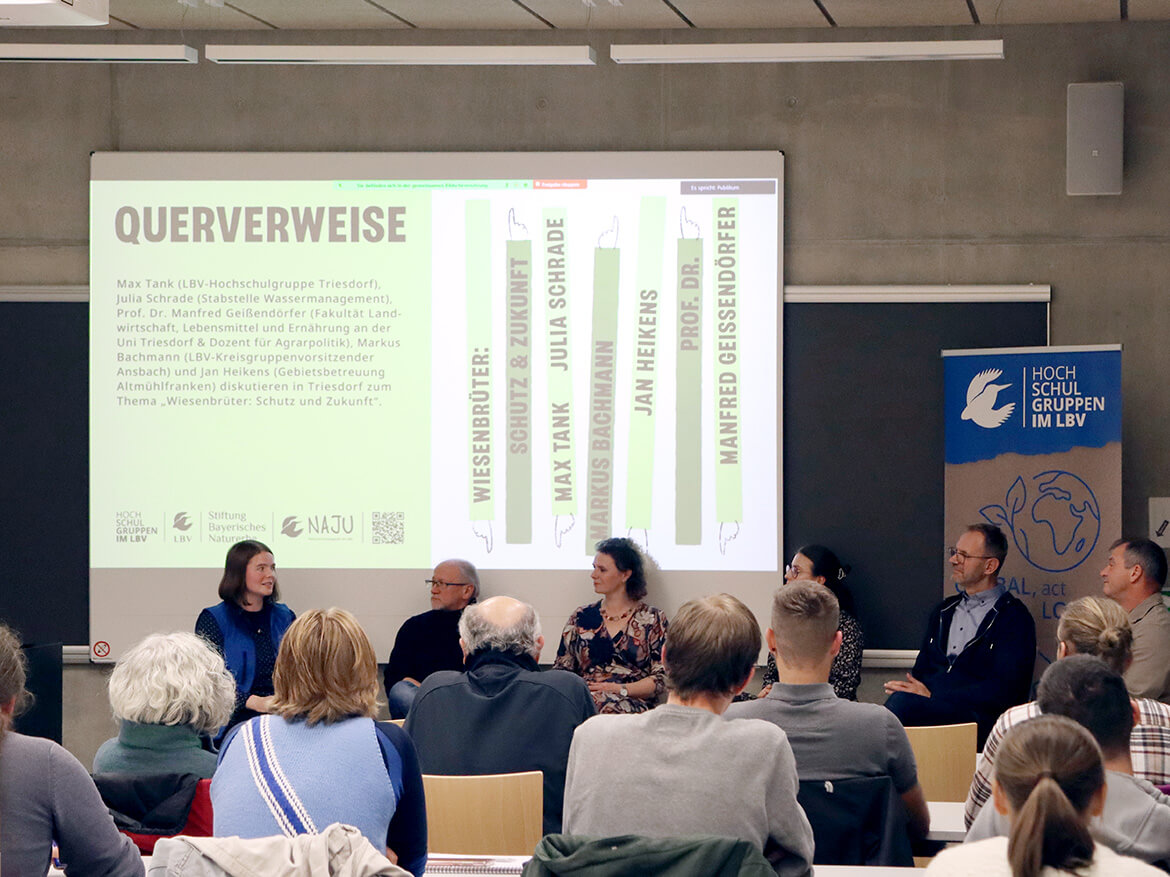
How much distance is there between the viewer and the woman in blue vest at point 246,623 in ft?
17.3

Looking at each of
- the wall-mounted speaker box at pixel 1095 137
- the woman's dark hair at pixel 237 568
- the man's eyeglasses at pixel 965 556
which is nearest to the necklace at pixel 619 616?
the man's eyeglasses at pixel 965 556

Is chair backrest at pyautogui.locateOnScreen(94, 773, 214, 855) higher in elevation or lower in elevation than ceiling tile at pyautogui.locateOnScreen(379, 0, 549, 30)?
lower

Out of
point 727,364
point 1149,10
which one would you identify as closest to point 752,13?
point 727,364

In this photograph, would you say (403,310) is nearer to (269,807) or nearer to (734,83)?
(734,83)

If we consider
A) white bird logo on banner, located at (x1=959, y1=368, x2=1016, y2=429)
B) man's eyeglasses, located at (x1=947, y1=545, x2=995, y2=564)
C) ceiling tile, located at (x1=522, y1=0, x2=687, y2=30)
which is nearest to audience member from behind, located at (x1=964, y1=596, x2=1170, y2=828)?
man's eyeglasses, located at (x1=947, y1=545, x2=995, y2=564)

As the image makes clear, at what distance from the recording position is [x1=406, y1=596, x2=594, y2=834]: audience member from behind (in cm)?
317

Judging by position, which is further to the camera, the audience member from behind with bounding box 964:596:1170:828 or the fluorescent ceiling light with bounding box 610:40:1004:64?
the fluorescent ceiling light with bounding box 610:40:1004:64

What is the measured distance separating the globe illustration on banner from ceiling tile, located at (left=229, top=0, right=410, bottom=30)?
344cm

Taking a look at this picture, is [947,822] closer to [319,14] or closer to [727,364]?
[727,364]

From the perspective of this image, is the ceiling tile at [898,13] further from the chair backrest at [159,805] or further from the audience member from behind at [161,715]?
the chair backrest at [159,805]

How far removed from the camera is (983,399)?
18.1 ft

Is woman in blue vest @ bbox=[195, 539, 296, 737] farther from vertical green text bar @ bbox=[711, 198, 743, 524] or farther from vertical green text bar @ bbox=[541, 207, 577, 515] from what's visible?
vertical green text bar @ bbox=[711, 198, 743, 524]

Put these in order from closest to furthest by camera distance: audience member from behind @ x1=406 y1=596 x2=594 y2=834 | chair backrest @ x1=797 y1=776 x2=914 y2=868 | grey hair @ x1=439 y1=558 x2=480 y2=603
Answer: chair backrest @ x1=797 y1=776 x2=914 y2=868, audience member from behind @ x1=406 y1=596 x2=594 y2=834, grey hair @ x1=439 y1=558 x2=480 y2=603

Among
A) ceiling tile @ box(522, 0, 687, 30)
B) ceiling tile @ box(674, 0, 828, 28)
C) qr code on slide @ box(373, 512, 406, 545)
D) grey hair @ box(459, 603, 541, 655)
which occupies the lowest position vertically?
grey hair @ box(459, 603, 541, 655)
